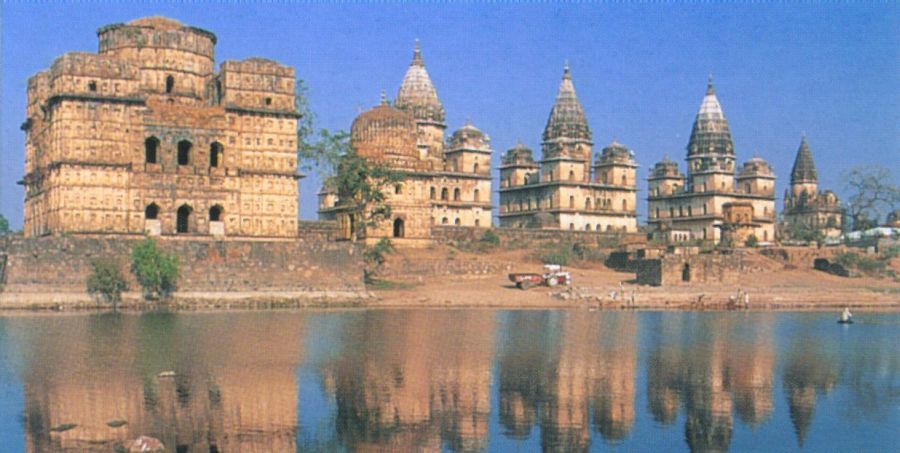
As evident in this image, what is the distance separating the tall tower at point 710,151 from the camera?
273ft

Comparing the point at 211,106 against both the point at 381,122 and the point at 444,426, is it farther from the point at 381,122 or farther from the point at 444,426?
the point at 444,426

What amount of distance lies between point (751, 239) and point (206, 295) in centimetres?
3770

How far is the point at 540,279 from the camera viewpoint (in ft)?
158

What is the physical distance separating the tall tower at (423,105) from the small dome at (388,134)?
9.86 m

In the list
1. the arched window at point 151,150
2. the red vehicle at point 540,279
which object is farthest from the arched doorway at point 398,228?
the arched window at point 151,150

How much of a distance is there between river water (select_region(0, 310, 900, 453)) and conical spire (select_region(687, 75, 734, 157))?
52.2 m

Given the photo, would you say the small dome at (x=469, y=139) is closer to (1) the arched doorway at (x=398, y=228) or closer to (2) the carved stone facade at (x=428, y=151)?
(2) the carved stone facade at (x=428, y=151)

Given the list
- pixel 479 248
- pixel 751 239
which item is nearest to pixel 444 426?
pixel 479 248

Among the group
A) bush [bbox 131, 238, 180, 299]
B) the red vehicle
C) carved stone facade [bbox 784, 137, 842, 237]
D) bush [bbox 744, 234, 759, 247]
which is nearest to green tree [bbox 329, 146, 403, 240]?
the red vehicle

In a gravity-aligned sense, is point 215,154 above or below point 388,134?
below

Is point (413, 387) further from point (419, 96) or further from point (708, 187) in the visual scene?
point (708, 187)

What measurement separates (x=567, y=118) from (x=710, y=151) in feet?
38.6

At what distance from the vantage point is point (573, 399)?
65.4ft

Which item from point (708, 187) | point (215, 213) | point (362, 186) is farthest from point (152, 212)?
point (708, 187)
